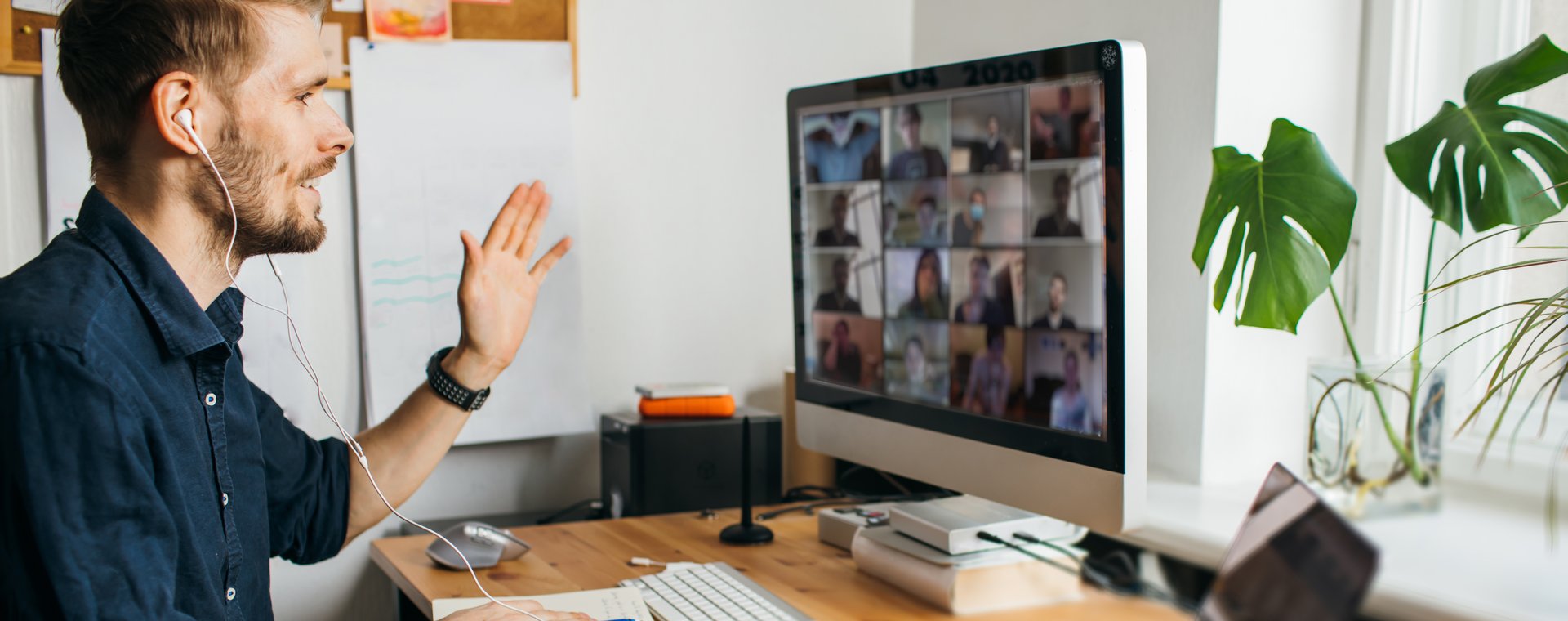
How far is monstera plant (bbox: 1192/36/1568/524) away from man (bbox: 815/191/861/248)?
44 centimetres

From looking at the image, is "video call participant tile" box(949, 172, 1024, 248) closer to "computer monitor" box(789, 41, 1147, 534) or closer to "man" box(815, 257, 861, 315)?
"computer monitor" box(789, 41, 1147, 534)

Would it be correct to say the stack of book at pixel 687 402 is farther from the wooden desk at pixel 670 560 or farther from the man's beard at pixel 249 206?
the man's beard at pixel 249 206

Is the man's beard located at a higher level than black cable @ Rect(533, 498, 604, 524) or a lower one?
higher

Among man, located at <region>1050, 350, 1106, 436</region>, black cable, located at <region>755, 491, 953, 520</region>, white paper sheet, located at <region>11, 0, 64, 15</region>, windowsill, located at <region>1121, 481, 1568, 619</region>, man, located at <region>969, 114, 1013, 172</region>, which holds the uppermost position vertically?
white paper sheet, located at <region>11, 0, 64, 15</region>

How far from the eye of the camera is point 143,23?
3.41 feet

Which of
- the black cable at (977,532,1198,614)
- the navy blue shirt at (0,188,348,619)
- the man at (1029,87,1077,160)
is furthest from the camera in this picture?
the man at (1029,87,1077,160)

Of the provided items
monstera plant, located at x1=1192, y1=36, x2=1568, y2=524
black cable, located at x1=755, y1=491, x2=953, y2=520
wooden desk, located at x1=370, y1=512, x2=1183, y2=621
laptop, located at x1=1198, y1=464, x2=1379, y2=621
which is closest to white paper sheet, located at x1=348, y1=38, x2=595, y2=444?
wooden desk, located at x1=370, y1=512, x2=1183, y2=621

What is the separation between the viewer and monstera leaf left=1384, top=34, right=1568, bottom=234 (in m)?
1.08

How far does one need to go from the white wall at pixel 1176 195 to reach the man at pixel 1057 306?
1.77 ft

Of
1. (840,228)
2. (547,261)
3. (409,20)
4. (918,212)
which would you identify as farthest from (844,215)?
(409,20)

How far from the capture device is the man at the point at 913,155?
4.31ft

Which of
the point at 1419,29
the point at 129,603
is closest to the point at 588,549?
the point at 129,603

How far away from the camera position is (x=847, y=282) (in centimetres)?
149

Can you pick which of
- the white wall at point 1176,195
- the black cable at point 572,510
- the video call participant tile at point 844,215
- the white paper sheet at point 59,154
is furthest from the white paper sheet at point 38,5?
the white wall at point 1176,195
